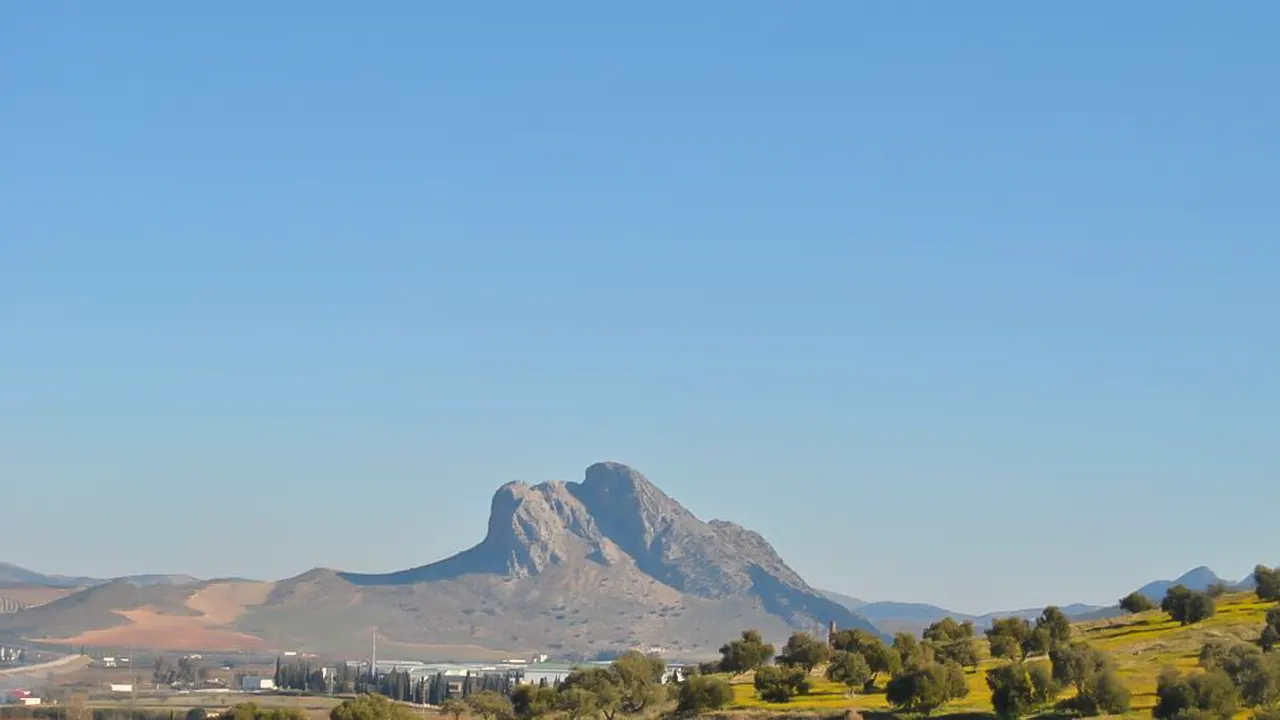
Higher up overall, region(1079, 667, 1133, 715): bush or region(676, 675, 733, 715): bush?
region(676, 675, 733, 715): bush

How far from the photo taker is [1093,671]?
431 feet

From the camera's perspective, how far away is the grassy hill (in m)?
138

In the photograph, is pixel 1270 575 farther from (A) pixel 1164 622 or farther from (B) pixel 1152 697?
(B) pixel 1152 697

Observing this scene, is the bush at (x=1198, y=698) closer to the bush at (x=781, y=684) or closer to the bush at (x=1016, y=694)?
the bush at (x=1016, y=694)

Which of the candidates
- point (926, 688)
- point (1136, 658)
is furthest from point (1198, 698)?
point (1136, 658)

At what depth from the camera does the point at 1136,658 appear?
150125 mm

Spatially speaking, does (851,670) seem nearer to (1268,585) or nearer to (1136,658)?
(1136,658)

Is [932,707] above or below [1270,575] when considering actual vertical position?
below

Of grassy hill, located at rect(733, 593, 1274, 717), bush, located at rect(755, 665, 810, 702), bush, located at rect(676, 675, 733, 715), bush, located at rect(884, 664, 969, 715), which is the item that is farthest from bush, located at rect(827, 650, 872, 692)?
bush, located at rect(884, 664, 969, 715)

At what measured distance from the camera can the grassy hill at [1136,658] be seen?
454ft

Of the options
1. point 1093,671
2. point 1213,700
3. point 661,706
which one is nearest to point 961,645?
point 661,706

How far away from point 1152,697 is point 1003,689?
9872mm

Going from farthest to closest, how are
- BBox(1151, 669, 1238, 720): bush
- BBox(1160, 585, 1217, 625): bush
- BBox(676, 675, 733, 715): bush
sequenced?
BBox(1160, 585, 1217, 625): bush
BBox(676, 675, 733, 715): bush
BBox(1151, 669, 1238, 720): bush

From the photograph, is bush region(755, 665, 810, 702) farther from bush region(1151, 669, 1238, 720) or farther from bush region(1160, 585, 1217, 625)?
bush region(1151, 669, 1238, 720)
